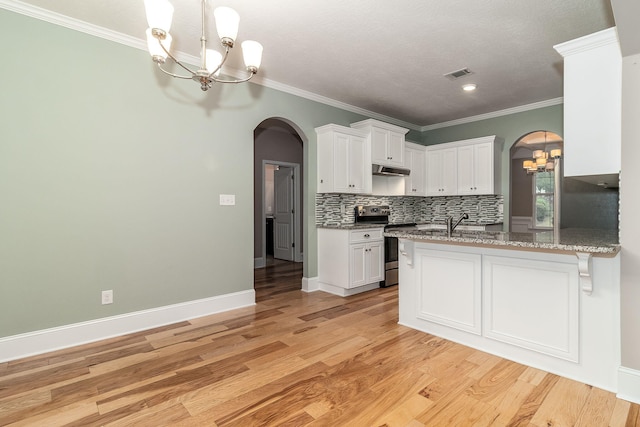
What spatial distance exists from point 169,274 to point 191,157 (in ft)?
3.94

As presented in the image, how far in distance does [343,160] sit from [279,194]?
3.07 meters

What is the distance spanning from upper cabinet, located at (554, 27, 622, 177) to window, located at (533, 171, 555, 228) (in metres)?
6.75

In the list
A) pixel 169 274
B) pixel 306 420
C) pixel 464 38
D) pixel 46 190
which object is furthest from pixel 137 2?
pixel 306 420

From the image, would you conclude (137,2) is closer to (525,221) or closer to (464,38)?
(464,38)

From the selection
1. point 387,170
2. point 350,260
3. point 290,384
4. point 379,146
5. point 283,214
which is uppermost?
point 379,146

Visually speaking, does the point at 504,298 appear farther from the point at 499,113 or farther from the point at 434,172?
the point at 499,113

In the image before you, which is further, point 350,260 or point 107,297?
point 350,260

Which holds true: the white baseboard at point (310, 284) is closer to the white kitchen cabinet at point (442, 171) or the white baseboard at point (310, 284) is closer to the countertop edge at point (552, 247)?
the countertop edge at point (552, 247)

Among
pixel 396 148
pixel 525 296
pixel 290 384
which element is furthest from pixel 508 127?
pixel 290 384

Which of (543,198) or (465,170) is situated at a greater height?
(465,170)

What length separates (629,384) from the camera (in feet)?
6.34

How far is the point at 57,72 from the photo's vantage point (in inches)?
105

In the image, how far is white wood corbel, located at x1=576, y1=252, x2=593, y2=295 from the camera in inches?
77.7

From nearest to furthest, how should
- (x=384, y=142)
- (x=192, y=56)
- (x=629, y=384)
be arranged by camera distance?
(x=629, y=384), (x=192, y=56), (x=384, y=142)
